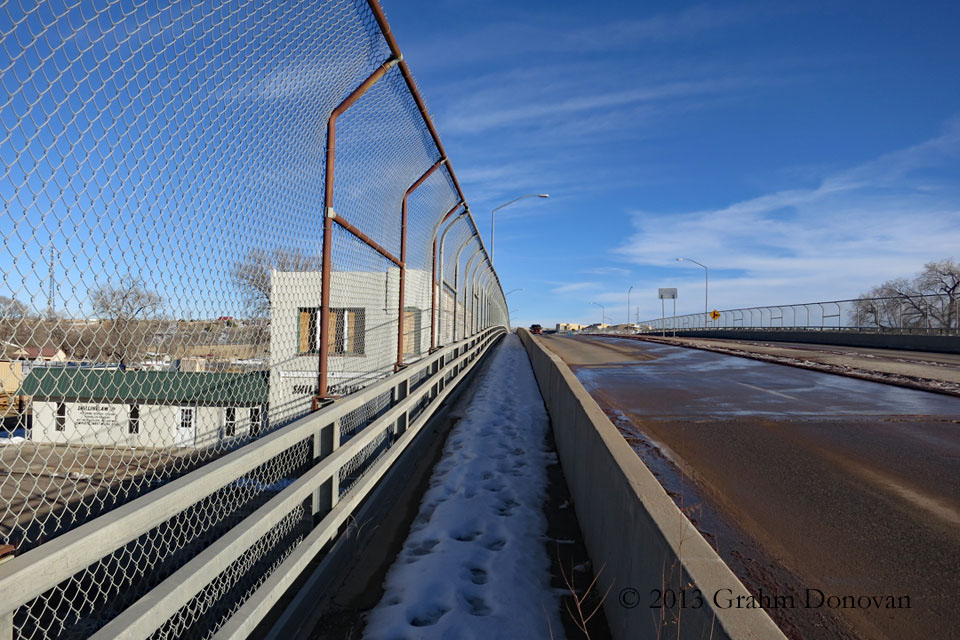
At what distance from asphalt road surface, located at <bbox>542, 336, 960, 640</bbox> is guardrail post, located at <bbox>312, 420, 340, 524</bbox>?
198 cm

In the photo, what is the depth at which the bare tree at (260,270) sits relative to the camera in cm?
306

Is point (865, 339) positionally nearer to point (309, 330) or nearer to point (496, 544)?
point (496, 544)

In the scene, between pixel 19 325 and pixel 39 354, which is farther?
pixel 39 354

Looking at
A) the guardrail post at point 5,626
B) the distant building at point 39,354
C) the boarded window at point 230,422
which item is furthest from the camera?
the boarded window at point 230,422

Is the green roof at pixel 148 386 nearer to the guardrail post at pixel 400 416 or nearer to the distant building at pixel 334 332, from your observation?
the distant building at pixel 334 332

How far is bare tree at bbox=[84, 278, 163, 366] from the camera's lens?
2020mm

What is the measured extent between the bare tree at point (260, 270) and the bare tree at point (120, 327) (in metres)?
0.67

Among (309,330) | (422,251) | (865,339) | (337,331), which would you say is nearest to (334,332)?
(337,331)

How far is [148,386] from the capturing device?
256 cm

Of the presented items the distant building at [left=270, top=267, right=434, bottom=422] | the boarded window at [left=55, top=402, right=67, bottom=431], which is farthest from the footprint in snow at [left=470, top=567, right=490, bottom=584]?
the boarded window at [left=55, top=402, right=67, bottom=431]

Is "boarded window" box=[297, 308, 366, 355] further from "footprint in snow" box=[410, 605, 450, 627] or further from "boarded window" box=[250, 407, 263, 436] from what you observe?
"footprint in snow" box=[410, 605, 450, 627]

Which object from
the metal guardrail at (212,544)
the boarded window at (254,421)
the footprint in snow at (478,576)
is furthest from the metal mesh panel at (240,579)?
the footprint in snow at (478,576)

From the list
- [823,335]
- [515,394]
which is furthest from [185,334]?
[823,335]

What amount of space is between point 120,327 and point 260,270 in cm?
115
